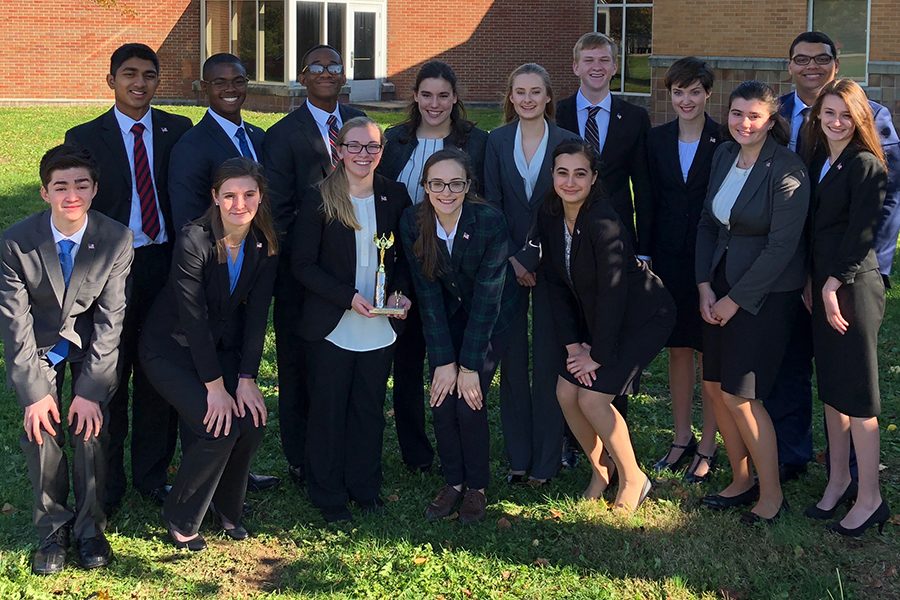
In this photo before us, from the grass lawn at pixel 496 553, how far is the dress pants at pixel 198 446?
0.22m

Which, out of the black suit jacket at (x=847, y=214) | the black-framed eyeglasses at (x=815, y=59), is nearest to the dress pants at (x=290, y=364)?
the black suit jacket at (x=847, y=214)

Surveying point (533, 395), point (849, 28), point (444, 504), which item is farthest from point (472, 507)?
point (849, 28)

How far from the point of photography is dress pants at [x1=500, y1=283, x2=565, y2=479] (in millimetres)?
5836

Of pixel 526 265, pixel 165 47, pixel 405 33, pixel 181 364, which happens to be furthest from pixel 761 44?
pixel 181 364

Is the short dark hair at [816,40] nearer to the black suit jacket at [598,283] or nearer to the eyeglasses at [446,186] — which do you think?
the black suit jacket at [598,283]

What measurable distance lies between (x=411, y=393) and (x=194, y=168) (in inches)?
69.5

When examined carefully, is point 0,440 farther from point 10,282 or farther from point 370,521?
point 370,521

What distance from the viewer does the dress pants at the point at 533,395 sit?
5836mm

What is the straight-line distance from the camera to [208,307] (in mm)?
5160

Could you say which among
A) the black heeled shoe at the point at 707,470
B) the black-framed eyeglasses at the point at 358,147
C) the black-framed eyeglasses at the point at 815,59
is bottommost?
the black heeled shoe at the point at 707,470

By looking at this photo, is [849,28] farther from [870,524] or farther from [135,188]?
[135,188]

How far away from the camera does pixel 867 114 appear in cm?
508

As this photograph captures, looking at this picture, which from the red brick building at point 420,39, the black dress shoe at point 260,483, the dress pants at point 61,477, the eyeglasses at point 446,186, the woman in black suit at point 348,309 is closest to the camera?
the dress pants at point 61,477

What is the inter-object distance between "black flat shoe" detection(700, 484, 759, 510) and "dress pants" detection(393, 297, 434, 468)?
1.59m
